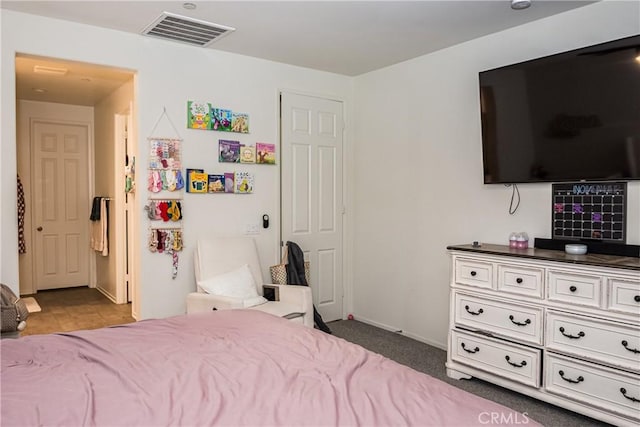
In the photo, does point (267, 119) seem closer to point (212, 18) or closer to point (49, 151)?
point (212, 18)

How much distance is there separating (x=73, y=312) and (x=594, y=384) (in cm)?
514

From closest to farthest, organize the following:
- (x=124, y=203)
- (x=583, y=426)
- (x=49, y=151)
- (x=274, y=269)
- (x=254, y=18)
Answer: (x=583, y=426), (x=254, y=18), (x=274, y=269), (x=124, y=203), (x=49, y=151)

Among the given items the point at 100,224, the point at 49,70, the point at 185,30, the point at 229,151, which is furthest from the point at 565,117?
the point at 100,224

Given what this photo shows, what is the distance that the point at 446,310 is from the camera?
13.2ft

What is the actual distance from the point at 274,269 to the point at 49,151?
13.9 feet

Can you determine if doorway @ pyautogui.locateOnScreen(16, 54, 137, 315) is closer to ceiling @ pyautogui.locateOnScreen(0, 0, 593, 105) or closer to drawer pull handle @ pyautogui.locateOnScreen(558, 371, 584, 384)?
ceiling @ pyautogui.locateOnScreen(0, 0, 593, 105)

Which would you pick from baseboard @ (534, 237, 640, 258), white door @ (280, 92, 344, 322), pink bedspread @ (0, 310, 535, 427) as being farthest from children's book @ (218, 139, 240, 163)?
baseboard @ (534, 237, 640, 258)

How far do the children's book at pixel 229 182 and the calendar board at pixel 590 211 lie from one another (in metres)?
2.60

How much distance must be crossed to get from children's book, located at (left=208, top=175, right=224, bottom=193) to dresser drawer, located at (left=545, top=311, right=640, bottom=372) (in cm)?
273

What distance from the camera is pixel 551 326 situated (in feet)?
9.23

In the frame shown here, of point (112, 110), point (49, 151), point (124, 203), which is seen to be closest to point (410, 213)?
point (124, 203)

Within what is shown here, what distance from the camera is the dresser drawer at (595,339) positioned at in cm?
249

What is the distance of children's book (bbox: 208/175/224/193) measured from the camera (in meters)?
4.03

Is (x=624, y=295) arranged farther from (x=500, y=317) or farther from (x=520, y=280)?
(x=500, y=317)
